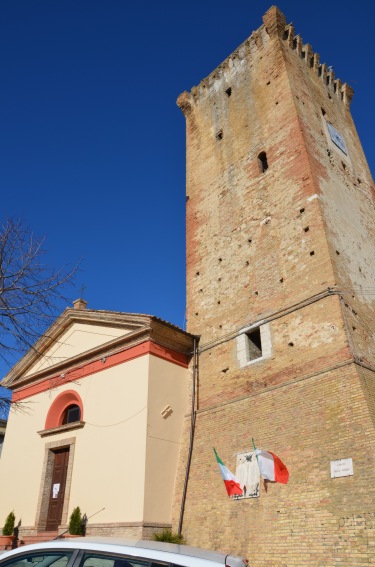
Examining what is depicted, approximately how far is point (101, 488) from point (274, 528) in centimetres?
488

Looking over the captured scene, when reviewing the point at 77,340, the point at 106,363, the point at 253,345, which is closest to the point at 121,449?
the point at 106,363

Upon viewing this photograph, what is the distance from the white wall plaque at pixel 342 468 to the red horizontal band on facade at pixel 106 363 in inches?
223

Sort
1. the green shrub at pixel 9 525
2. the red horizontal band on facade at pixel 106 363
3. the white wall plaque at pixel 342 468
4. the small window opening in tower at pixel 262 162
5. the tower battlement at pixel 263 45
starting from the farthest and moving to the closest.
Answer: the tower battlement at pixel 263 45 < the small window opening in tower at pixel 262 162 < the green shrub at pixel 9 525 < the red horizontal band on facade at pixel 106 363 < the white wall plaque at pixel 342 468

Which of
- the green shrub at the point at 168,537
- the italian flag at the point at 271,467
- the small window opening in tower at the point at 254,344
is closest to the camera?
the italian flag at the point at 271,467

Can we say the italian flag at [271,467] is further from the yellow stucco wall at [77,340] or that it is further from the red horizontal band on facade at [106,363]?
the yellow stucco wall at [77,340]

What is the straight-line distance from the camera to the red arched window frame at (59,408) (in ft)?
49.5

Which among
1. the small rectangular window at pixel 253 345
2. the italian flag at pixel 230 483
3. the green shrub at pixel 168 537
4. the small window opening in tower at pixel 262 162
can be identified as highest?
the small window opening in tower at pixel 262 162

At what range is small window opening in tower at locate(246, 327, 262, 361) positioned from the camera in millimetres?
12703

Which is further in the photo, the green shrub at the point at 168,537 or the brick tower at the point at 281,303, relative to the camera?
the green shrub at the point at 168,537

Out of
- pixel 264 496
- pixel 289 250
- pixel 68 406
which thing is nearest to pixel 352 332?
pixel 289 250

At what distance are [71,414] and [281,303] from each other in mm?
7914

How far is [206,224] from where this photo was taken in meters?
16.2

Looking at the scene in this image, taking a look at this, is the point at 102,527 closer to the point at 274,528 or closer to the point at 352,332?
the point at 274,528

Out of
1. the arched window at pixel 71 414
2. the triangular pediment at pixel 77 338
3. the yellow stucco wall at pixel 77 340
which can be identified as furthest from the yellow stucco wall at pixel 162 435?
the arched window at pixel 71 414
